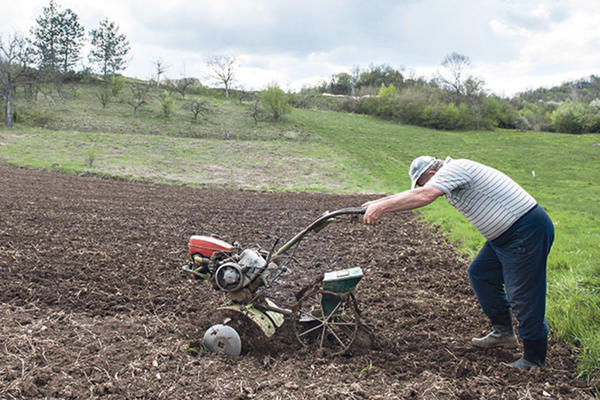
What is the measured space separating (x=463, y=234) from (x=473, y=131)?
5492cm

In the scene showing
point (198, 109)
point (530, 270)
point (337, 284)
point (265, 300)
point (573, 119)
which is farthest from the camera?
point (573, 119)

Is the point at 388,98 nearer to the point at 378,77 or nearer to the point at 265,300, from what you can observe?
the point at 378,77

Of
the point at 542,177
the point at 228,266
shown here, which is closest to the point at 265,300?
the point at 228,266

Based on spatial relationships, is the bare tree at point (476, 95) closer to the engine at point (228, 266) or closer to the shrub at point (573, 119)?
the shrub at point (573, 119)

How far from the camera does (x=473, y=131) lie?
197 feet

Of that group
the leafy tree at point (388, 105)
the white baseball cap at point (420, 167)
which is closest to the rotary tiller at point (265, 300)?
the white baseball cap at point (420, 167)

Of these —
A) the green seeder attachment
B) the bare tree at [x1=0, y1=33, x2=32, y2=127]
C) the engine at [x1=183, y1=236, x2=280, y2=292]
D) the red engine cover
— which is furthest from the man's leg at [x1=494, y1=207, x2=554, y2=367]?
the bare tree at [x1=0, y1=33, x2=32, y2=127]

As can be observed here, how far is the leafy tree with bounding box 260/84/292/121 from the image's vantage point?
53.2 m

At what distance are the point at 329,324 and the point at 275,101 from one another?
167 ft

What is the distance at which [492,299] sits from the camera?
177 inches

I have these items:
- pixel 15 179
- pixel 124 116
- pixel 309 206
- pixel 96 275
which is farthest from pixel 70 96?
pixel 96 275

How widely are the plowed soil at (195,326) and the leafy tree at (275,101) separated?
44734mm

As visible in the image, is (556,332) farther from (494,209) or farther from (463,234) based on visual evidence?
(463,234)

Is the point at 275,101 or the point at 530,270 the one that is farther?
the point at 275,101
